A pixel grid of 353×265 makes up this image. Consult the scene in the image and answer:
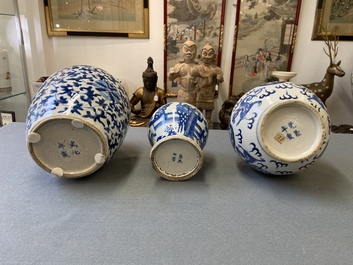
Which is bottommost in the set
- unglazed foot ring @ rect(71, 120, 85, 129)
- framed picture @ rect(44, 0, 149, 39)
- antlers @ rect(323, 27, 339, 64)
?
unglazed foot ring @ rect(71, 120, 85, 129)

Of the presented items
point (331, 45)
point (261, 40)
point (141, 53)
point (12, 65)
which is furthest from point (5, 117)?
point (331, 45)

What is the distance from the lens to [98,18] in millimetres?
1599

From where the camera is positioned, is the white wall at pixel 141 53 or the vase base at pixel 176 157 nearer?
the vase base at pixel 176 157

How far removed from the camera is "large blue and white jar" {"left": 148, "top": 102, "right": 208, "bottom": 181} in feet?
1.99

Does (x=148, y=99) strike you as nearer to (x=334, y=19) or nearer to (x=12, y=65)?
(x=12, y=65)

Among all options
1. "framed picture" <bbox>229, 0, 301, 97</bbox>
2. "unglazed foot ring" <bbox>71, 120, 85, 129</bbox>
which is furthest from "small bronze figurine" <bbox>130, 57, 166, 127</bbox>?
"unglazed foot ring" <bbox>71, 120, 85, 129</bbox>

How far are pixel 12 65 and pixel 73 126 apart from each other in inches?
47.0

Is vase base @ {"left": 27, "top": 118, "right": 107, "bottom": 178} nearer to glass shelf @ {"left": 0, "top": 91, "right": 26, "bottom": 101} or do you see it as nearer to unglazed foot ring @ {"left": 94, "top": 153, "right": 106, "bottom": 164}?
unglazed foot ring @ {"left": 94, "top": 153, "right": 106, "bottom": 164}

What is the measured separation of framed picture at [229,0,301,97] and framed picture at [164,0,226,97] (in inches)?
4.3

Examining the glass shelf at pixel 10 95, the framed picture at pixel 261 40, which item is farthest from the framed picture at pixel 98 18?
the framed picture at pixel 261 40

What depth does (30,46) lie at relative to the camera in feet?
5.03

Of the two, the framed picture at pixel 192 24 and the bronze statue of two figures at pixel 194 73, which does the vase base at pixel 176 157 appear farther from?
the framed picture at pixel 192 24

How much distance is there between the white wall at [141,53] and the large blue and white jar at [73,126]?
110 cm

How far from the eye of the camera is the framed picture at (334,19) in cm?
150
